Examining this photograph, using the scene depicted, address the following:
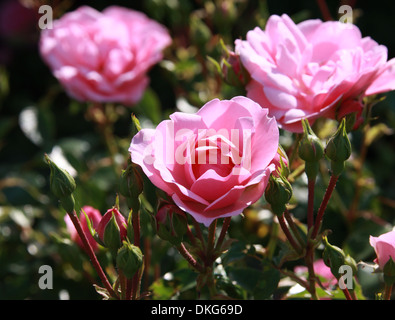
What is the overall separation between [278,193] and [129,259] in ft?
0.65

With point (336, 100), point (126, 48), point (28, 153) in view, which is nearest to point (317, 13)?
point (126, 48)

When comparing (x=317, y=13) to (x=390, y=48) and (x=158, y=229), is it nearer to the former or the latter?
(x=390, y=48)

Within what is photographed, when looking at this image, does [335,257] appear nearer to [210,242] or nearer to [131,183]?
[210,242]

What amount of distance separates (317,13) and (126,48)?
28.9 inches

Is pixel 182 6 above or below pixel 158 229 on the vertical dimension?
above

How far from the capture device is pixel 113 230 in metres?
0.74

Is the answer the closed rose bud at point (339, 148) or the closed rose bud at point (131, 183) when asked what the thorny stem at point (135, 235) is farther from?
the closed rose bud at point (339, 148)

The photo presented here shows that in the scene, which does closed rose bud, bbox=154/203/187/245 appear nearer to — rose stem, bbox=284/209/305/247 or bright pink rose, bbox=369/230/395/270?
rose stem, bbox=284/209/305/247

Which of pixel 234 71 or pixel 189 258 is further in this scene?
pixel 234 71

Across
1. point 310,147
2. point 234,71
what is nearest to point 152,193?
point 234,71

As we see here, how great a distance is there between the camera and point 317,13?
5.98ft

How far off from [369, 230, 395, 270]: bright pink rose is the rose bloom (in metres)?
0.75

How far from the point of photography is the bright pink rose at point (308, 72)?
79 centimetres

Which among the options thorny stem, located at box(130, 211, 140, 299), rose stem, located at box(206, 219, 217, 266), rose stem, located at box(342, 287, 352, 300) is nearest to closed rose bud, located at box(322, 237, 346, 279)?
rose stem, located at box(342, 287, 352, 300)
